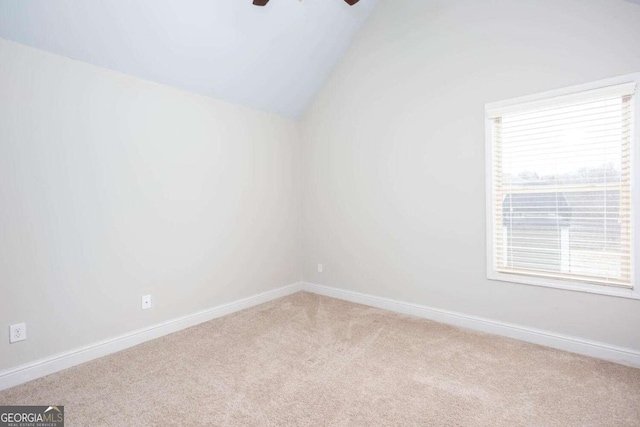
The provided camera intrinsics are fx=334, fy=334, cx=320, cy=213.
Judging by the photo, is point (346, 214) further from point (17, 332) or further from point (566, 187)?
point (17, 332)

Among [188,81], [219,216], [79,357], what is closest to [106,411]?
[79,357]

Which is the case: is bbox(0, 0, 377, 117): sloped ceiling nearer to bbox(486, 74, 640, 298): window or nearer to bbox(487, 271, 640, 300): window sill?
bbox(486, 74, 640, 298): window

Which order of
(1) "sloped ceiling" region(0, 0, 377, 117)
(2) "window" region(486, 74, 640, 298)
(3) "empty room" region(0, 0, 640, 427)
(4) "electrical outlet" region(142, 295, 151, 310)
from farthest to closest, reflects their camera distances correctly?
1. (4) "electrical outlet" region(142, 295, 151, 310)
2. (2) "window" region(486, 74, 640, 298)
3. (1) "sloped ceiling" region(0, 0, 377, 117)
4. (3) "empty room" region(0, 0, 640, 427)

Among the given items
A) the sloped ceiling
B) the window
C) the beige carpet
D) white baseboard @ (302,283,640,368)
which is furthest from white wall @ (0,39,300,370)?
the window

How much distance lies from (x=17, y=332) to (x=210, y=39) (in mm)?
2630

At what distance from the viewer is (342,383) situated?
2.19 meters

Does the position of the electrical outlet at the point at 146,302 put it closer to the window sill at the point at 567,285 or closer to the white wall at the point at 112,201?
the white wall at the point at 112,201

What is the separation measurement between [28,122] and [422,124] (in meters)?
3.16

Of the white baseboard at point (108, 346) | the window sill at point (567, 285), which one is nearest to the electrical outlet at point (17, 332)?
the white baseboard at point (108, 346)

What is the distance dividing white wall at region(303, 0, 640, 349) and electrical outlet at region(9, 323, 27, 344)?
2.83 m

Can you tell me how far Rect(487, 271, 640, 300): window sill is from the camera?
2346mm

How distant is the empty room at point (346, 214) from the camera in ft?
7.02

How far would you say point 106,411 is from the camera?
1920mm

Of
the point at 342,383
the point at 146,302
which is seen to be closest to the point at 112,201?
the point at 146,302
